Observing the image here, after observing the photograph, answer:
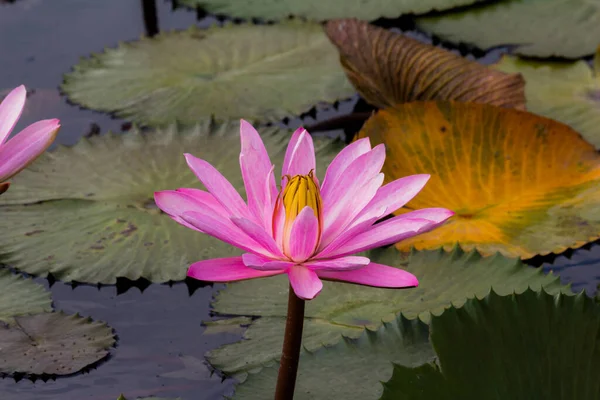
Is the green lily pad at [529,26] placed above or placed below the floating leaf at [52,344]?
above

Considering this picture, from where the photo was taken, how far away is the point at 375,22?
2.79 metres

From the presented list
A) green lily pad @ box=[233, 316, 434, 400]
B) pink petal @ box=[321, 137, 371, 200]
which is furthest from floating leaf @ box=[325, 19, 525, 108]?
pink petal @ box=[321, 137, 371, 200]

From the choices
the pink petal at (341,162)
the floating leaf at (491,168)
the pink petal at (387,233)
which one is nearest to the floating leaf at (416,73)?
the floating leaf at (491,168)

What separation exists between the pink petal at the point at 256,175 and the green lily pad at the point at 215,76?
1.11 m

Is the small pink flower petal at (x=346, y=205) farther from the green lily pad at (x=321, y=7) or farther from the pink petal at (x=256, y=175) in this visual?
the green lily pad at (x=321, y=7)

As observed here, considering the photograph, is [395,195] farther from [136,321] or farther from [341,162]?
[136,321]

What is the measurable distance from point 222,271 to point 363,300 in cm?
70

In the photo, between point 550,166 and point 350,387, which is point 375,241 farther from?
point 550,166

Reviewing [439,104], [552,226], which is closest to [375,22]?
[439,104]

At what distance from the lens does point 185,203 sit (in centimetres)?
100

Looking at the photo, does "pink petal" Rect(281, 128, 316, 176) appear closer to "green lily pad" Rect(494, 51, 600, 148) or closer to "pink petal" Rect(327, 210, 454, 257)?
"pink petal" Rect(327, 210, 454, 257)

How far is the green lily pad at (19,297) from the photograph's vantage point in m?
1.60

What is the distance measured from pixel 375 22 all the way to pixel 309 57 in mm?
332

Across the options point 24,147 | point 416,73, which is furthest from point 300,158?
point 416,73
